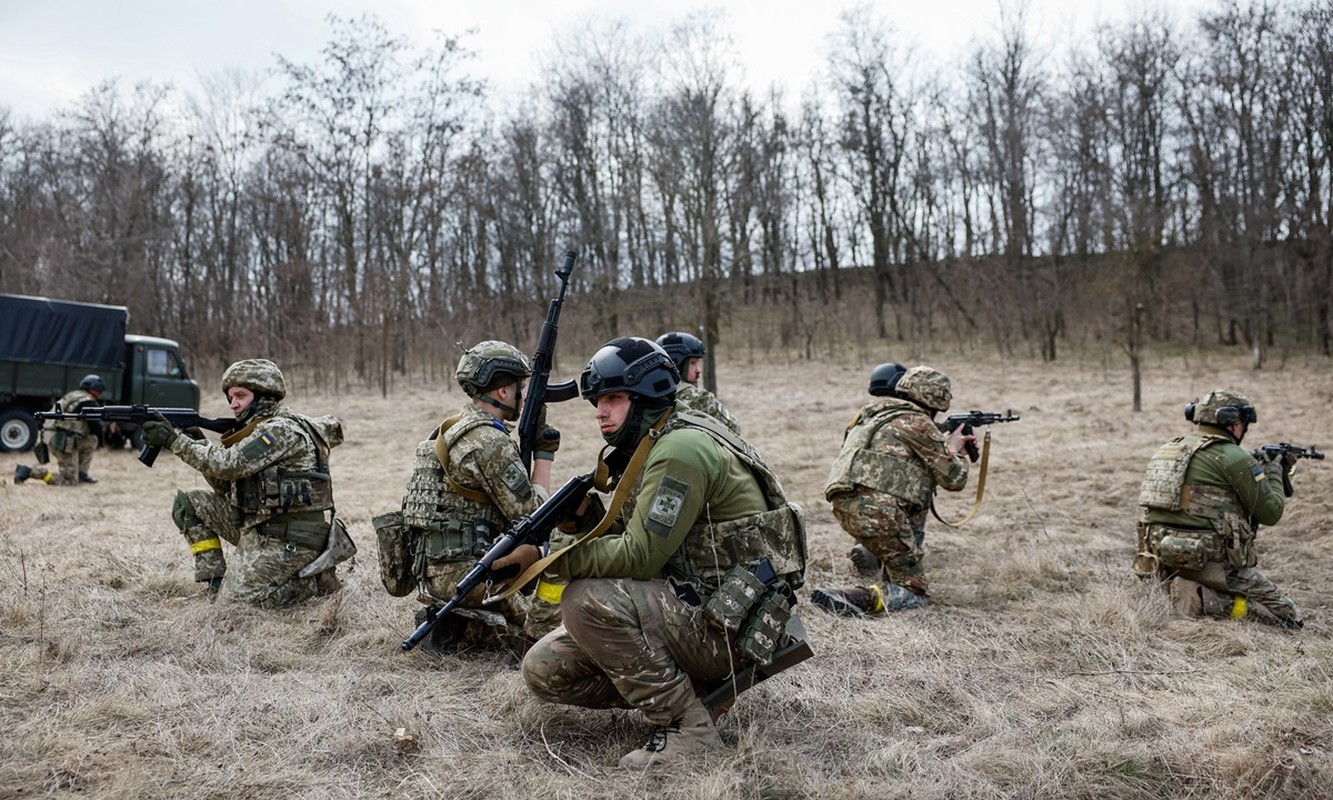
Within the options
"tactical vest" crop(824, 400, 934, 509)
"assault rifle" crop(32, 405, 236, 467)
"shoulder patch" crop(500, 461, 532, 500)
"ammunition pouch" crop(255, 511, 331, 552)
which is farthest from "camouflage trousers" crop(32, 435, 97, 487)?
"tactical vest" crop(824, 400, 934, 509)

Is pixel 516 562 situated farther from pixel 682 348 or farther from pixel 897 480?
pixel 897 480

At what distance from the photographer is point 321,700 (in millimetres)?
3973

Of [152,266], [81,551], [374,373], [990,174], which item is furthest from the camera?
[990,174]

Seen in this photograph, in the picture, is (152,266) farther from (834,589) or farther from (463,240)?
(834,589)

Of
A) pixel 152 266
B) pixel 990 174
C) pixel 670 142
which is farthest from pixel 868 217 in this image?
pixel 152 266

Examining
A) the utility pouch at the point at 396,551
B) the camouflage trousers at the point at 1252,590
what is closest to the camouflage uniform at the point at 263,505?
the utility pouch at the point at 396,551

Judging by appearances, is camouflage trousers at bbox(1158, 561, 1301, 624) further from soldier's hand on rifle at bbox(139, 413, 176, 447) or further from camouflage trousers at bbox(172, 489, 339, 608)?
soldier's hand on rifle at bbox(139, 413, 176, 447)

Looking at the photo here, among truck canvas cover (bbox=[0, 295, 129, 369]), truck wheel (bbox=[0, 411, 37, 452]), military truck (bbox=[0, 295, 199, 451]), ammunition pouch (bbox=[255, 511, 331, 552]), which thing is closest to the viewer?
ammunition pouch (bbox=[255, 511, 331, 552])

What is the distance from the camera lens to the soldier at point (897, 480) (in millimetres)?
5980

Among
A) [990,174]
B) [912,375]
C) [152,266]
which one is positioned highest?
[990,174]

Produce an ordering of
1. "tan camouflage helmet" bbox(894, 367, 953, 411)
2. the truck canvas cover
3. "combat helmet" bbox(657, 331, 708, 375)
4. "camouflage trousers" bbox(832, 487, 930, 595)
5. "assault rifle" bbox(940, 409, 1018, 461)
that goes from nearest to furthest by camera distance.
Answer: "camouflage trousers" bbox(832, 487, 930, 595)
"tan camouflage helmet" bbox(894, 367, 953, 411)
"combat helmet" bbox(657, 331, 708, 375)
"assault rifle" bbox(940, 409, 1018, 461)
the truck canvas cover

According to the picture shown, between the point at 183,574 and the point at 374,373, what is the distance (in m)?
19.4

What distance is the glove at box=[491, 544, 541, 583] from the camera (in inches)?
131

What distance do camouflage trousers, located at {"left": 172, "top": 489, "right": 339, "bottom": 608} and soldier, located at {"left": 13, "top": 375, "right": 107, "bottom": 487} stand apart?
22.9ft
